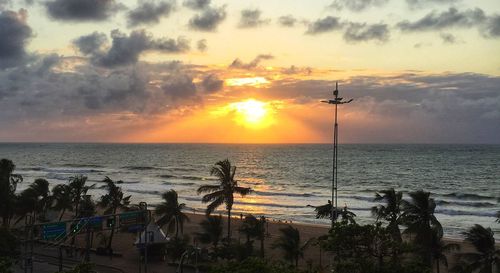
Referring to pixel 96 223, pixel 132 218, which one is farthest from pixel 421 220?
pixel 96 223

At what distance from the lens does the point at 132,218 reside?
28891 millimetres

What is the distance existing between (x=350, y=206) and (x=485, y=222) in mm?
18413

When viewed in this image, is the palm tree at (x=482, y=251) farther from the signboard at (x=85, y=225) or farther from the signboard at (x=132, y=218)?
the signboard at (x=85, y=225)

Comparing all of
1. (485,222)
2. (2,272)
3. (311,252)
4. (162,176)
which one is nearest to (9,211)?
(311,252)

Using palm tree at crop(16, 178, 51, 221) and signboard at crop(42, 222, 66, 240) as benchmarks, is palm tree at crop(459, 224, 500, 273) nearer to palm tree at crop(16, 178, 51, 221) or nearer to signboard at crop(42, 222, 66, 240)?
signboard at crop(42, 222, 66, 240)

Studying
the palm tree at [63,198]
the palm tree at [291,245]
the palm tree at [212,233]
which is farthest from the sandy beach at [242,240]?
the palm tree at [63,198]

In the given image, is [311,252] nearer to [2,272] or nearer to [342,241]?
[342,241]

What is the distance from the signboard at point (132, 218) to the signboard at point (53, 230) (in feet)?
12.6

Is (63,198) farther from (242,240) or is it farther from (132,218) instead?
(132,218)

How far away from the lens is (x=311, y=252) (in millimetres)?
40500

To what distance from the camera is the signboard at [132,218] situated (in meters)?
28.4

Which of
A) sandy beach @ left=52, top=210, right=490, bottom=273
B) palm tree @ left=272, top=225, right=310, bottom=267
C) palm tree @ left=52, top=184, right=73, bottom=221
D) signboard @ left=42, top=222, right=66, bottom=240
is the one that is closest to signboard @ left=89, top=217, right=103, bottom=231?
signboard @ left=42, top=222, right=66, bottom=240

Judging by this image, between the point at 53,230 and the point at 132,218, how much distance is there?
5282 millimetres

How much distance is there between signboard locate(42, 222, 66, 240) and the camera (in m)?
24.1
